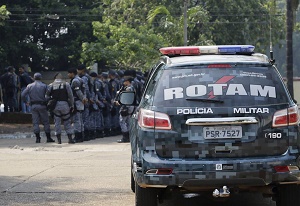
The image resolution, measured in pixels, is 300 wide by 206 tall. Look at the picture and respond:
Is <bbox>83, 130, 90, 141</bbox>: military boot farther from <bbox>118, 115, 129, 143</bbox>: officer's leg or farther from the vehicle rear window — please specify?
the vehicle rear window

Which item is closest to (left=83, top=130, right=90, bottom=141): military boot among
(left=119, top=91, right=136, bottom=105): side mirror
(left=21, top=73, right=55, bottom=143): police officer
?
(left=21, top=73, right=55, bottom=143): police officer

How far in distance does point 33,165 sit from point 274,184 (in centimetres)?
686

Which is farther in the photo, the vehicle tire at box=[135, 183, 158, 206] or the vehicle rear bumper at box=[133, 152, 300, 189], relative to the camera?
the vehicle tire at box=[135, 183, 158, 206]

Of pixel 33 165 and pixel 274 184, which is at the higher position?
pixel 274 184

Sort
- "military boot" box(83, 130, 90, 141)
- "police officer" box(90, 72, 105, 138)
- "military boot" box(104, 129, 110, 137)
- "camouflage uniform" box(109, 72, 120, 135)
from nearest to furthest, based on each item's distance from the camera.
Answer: "military boot" box(83, 130, 90, 141) < "police officer" box(90, 72, 105, 138) < "military boot" box(104, 129, 110, 137) < "camouflage uniform" box(109, 72, 120, 135)

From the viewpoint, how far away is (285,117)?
845cm

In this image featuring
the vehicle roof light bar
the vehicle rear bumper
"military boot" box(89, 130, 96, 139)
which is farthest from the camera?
"military boot" box(89, 130, 96, 139)

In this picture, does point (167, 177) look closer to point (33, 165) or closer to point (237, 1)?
point (33, 165)

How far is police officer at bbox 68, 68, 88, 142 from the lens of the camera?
20.6 m

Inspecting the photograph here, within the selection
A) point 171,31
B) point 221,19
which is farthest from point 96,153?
point 221,19

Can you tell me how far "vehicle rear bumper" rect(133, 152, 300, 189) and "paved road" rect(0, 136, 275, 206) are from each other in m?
1.81

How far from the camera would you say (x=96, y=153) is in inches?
687

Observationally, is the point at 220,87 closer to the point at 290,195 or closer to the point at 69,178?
the point at 290,195

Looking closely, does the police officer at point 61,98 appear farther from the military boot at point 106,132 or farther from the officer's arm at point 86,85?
the military boot at point 106,132
